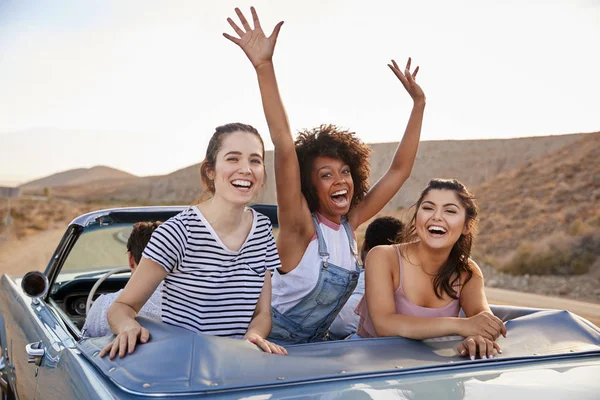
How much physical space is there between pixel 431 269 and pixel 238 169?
3.13ft

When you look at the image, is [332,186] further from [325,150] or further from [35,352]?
[35,352]

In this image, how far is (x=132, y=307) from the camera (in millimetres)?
2297

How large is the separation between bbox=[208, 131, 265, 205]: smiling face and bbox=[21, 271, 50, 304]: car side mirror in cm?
133

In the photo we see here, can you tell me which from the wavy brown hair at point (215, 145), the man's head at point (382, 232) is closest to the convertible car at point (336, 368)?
the wavy brown hair at point (215, 145)

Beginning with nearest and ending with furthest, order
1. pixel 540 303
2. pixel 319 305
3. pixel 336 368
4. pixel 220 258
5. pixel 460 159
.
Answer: pixel 336 368
pixel 220 258
pixel 319 305
pixel 540 303
pixel 460 159

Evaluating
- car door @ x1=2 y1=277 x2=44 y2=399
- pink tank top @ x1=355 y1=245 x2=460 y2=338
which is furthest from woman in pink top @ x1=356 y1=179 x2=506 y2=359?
car door @ x1=2 y1=277 x2=44 y2=399

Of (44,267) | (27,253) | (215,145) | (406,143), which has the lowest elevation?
(27,253)

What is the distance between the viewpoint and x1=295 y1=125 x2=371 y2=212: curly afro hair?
10.4 feet

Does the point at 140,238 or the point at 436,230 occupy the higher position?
the point at 436,230

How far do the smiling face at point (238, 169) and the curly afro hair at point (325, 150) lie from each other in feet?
1.99

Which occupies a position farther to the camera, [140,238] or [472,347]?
[140,238]

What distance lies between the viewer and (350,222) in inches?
132

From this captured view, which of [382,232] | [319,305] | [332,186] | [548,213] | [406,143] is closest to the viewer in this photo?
[319,305]

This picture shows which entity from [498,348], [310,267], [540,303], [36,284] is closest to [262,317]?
[310,267]
